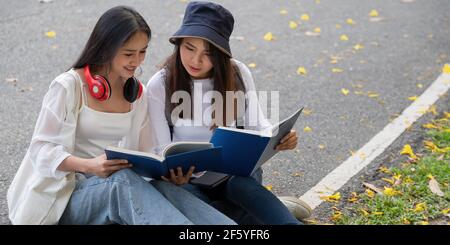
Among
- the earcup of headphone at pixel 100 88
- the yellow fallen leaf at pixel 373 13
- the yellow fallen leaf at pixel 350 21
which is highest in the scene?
the earcup of headphone at pixel 100 88

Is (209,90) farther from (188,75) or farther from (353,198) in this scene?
(353,198)

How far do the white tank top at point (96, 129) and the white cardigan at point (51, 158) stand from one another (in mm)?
74

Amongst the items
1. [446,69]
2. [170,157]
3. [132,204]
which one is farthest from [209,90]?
[446,69]

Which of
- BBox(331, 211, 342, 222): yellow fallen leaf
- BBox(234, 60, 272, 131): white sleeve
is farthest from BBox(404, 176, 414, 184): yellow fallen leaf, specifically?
BBox(234, 60, 272, 131): white sleeve

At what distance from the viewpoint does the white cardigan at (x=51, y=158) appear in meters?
2.95

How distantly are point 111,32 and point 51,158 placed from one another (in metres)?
0.60

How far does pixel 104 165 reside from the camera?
289cm

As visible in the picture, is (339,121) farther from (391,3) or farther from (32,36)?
(391,3)

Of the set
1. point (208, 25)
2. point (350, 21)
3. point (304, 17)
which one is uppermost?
point (208, 25)

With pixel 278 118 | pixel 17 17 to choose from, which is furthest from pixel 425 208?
pixel 17 17

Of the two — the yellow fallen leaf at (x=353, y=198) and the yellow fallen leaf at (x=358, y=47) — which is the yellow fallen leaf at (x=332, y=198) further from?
the yellow fallen leaf at (x=358, y=47)

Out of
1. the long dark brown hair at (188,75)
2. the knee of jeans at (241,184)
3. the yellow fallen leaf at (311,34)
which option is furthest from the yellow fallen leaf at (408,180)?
the yellow fallen leaf at (311,34)

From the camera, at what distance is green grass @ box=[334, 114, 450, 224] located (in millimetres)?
3805
